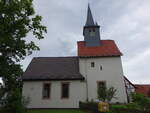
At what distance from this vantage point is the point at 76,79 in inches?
925

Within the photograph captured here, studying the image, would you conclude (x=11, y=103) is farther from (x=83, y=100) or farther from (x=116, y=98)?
(x=116, y=98)

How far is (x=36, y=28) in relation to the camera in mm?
16656

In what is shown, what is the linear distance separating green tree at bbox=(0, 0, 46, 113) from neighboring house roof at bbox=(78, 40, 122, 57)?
34.0ft

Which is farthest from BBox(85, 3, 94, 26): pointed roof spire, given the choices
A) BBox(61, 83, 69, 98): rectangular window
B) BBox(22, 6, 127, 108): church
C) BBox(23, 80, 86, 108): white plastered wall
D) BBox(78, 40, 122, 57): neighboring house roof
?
BBox(61, 83, 69, 98): rectangular window

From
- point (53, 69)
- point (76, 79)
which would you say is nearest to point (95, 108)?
point (76, 79)

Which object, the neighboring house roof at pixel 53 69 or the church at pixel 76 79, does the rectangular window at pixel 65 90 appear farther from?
the neighboring house roof at pixel 53 69

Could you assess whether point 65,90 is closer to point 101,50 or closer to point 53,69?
point 53,69

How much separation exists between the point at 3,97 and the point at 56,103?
7.00 meters

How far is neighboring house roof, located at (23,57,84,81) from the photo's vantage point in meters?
23.8

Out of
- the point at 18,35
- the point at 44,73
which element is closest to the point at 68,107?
the point at 44,73

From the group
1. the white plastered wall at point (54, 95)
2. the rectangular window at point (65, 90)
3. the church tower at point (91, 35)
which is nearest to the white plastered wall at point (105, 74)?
the white plastered wall at point (54, 95)

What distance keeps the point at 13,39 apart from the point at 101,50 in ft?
46.3

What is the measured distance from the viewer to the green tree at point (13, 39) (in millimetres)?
15492

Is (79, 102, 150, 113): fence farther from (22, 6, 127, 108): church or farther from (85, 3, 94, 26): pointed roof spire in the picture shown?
(85, 3, 94, 26): pointed roof spire
